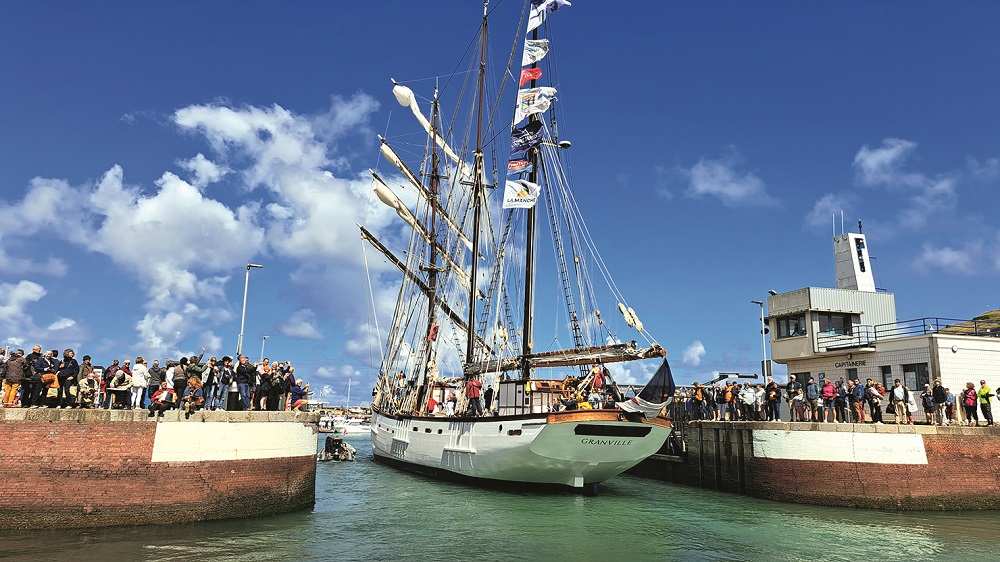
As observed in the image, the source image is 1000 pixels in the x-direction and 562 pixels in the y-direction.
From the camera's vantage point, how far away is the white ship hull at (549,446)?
23.3m

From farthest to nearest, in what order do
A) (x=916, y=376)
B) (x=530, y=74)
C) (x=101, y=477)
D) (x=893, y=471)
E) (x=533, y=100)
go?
(x=530, y=74), (x=533, y=100), (x=916, y=376), (x=893, y=471), (x=101, y=477)

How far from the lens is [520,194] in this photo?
2962cm

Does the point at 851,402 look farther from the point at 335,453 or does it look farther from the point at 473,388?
the point at 335,453

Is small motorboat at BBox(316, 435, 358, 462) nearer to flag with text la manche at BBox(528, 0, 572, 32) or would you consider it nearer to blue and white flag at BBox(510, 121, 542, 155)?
blue and white flag at BBox(510, 121, 542, 155)

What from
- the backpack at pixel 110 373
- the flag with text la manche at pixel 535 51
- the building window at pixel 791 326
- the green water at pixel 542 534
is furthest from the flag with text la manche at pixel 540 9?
the backpack at pixel 110 373

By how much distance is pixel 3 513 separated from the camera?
1530 cm

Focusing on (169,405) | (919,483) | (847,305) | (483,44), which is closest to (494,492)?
(169,405)

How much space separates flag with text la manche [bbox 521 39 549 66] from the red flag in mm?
373

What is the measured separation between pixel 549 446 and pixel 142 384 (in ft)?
43.3

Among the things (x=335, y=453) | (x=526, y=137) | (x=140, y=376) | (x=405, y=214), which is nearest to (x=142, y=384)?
(x=140, y=376)

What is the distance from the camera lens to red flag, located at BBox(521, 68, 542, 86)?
102 feet

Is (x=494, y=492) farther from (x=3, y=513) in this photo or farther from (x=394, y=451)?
(x=3, y=513)

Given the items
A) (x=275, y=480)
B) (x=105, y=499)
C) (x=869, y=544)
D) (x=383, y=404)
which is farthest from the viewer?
(x=383, y=404)

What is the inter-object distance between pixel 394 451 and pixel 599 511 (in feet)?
54.9
